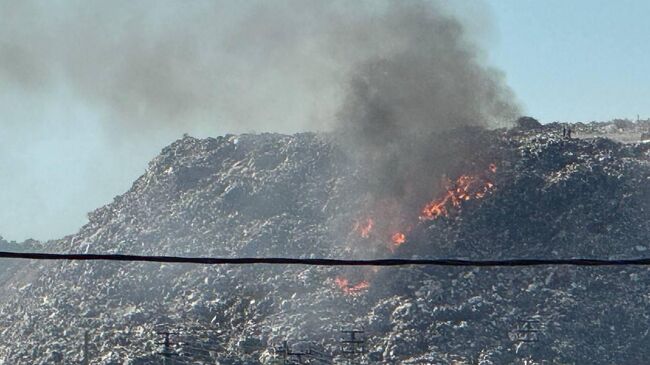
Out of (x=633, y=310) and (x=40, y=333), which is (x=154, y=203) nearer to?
(x=40, y=333)

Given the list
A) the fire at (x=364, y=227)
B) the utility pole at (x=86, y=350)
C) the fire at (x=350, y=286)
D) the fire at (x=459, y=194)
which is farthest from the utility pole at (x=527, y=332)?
the utility pole at (x=86, y=350)

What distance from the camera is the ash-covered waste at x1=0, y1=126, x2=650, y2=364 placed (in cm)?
4562

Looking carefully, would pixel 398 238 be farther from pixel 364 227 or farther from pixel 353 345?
pixel 353 345

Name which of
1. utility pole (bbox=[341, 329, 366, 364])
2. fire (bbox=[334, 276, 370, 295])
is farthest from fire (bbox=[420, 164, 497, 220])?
utility pole (bbox=[341, 329, 366, 364])

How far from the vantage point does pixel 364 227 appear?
53.9 m

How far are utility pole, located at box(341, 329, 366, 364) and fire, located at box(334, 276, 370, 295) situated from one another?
3736mm

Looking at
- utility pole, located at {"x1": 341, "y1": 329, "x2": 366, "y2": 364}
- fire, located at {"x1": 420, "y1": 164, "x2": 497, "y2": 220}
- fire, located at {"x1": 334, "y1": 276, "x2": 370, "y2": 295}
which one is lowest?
utility pole, located at {"x1": 341, "y1": 329, "x2": 366, "y2": 364}

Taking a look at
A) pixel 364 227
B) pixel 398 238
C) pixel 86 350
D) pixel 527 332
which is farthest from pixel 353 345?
pixel 86 350

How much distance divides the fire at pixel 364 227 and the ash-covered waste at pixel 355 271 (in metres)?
0.09

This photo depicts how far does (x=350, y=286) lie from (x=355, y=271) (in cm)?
129

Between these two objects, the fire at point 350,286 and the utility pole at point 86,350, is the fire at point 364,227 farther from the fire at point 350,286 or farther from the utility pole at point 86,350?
the utility pole at point 86,350

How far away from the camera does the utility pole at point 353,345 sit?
4372 cm

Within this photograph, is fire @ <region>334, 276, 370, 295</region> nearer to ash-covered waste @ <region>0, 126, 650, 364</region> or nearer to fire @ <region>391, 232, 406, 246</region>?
ash-covered waste @ <region>0, 126, 650, 364</region>

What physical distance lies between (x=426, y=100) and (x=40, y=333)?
2319cm
